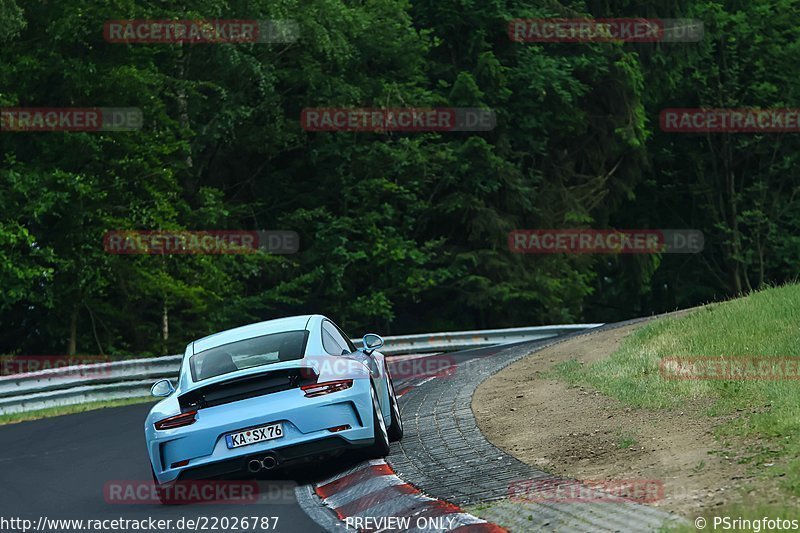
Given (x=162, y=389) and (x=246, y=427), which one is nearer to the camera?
(x=246, y=427)

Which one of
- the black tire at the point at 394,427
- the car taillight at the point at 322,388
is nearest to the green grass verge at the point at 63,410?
the black tire at the point at 394,427

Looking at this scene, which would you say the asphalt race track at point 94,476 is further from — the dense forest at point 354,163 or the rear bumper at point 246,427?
the dense forest at point 354,163

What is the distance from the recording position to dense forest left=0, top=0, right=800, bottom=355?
30.3 meters

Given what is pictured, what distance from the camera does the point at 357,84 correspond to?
125ft

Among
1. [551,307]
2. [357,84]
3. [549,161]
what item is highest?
[357,84]

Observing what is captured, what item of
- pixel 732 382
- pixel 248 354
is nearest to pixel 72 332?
→ pixel 248 354

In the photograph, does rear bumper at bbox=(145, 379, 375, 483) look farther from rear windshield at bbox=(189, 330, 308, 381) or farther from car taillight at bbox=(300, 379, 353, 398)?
rear windshield at bbox=(189, 330, 308, 381)

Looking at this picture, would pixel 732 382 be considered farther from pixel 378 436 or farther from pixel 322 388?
pixel 322 388

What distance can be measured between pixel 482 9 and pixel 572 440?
101ft

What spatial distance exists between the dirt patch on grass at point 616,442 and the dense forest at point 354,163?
16336mm

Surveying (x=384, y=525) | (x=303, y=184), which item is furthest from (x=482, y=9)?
(x=384, y=525)

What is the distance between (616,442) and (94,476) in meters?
5.30

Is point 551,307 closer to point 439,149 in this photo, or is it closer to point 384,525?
point 439,149

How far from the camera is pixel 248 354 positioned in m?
11.7
